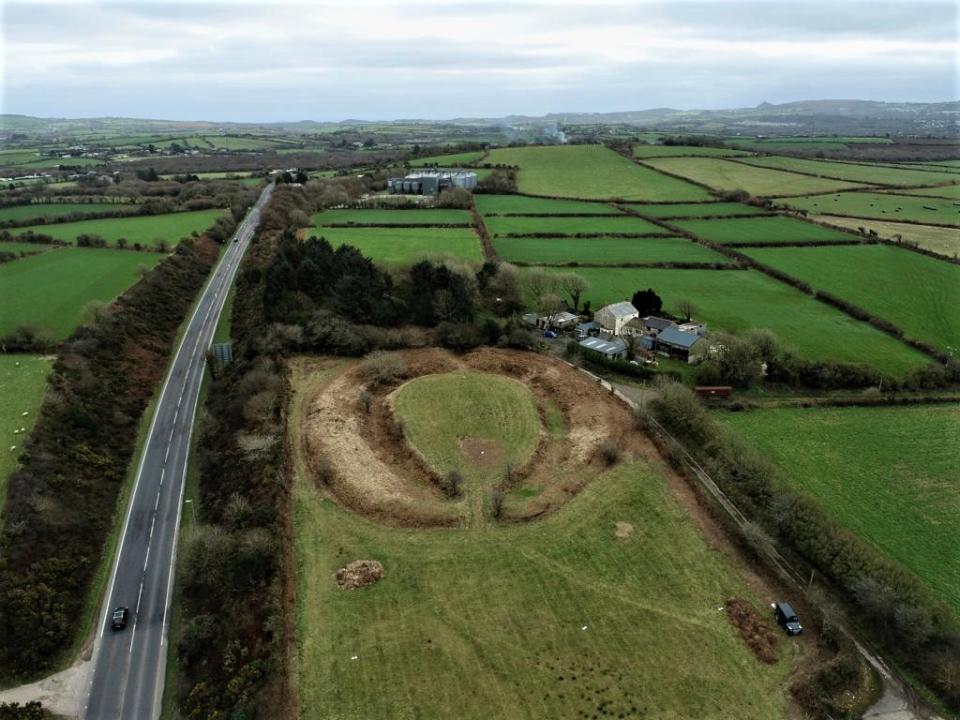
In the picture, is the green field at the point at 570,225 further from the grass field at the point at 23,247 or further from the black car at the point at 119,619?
the black car at the point at 119,619

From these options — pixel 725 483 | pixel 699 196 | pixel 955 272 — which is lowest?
pixel 725 483

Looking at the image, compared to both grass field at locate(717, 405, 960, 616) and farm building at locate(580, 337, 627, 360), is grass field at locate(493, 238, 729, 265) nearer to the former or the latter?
farm building at locate(580, 337, 627, 360)

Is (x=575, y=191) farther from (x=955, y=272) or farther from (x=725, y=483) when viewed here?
(x=725, y=483)

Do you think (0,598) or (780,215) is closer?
(0,598)

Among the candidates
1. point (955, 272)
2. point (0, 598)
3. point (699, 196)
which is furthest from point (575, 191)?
point (0, 598)

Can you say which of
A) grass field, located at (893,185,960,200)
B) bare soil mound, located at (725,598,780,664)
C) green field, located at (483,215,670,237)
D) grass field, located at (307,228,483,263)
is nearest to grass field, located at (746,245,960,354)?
green field, located at (483,215,670,237)

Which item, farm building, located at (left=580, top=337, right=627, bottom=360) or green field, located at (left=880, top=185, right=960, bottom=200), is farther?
green field, located at (left=880, top=185, right=960, bottom=200)
